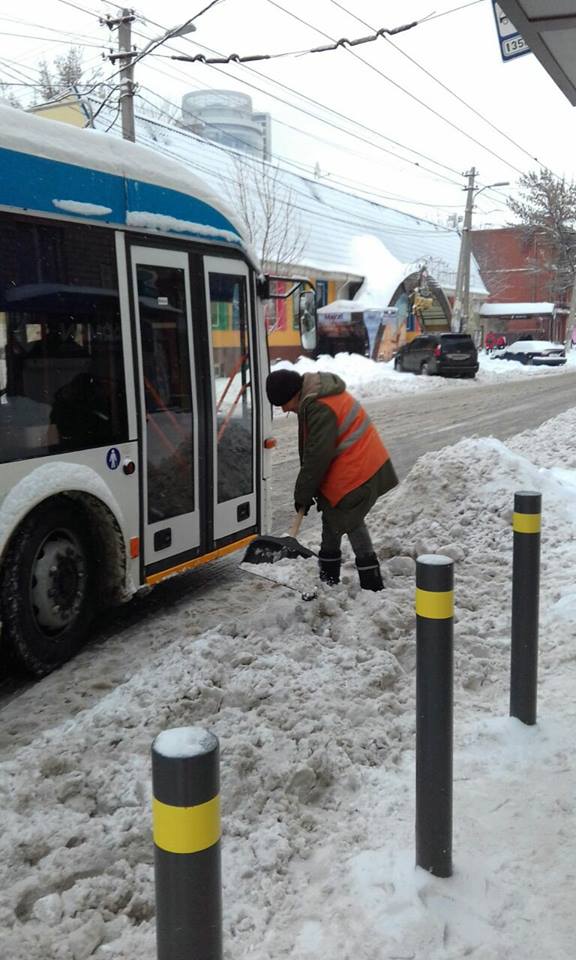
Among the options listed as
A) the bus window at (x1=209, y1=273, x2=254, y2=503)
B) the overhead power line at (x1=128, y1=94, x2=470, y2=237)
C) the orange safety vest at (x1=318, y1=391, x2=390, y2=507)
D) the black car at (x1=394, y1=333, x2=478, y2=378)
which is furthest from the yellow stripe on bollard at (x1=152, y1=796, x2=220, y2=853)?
the black car at (x1=394, y1=333, x2=478, y2=378)

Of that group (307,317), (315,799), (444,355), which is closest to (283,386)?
(307,317)

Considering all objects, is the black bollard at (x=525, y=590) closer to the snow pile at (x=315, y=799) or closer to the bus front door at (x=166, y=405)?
the snow pile at (x=315, y=799)

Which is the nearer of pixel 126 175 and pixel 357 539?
pixel 126 175

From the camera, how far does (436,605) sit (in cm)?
266

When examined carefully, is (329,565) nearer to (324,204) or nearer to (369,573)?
(369,573)

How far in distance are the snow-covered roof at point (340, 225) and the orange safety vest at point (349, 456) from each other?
2241cm

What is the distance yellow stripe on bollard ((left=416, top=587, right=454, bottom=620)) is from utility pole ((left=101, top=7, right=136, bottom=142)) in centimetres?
1632

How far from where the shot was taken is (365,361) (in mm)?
32531

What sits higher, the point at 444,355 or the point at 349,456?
the point at 349,456

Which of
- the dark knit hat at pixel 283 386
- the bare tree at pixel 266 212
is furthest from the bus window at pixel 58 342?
the bare tree at pixel 266 212

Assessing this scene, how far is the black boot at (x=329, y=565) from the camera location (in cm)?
568

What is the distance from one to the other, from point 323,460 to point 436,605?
2713 millimetres

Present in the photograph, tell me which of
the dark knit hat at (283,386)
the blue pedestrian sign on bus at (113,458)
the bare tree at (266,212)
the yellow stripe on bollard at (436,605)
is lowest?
the yellow stripe on bollard at (436,605)

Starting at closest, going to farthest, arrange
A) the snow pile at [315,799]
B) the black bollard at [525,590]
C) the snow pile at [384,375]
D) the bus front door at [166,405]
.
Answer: the snow pile at [315,799], the black bollard at [525,590], the bus front door at [166,405], the snow pile at [384,375]
